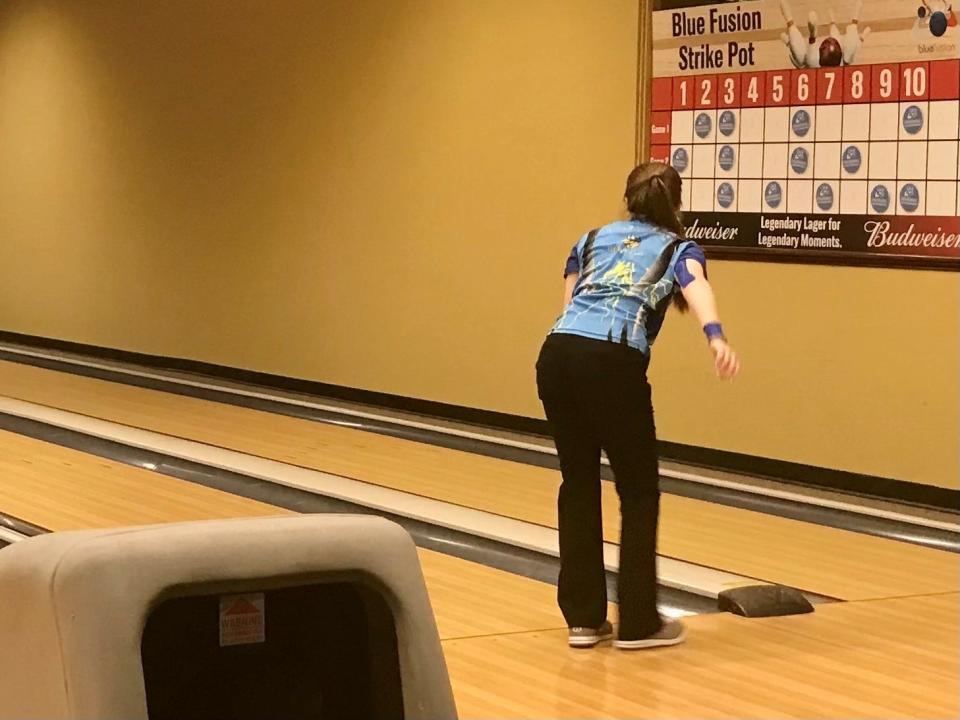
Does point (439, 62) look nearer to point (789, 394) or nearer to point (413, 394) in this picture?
point (413, 394)

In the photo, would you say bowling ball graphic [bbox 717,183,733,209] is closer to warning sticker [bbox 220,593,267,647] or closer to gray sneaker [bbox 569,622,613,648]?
gray sneaker [bbox 569,622,613,648]

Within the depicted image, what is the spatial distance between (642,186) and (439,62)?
14.2 ft

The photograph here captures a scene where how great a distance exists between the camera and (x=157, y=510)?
5586 millimetres

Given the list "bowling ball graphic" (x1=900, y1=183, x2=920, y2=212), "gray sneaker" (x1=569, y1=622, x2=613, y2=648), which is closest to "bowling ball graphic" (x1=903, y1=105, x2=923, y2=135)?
"bowling ball graphic" (x1=900, y1=183, x2=920, y2=212)

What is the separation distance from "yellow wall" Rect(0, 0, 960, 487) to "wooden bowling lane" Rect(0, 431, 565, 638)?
6.73 feet

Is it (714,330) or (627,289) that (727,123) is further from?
(714,330)

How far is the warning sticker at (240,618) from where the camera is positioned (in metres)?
1.65

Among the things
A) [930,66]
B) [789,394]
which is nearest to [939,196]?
[930,66]

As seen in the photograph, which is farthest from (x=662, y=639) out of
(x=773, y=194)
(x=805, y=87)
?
(x=805, y=87)

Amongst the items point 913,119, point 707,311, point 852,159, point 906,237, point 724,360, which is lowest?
point 724,360

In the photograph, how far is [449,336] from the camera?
789 cm

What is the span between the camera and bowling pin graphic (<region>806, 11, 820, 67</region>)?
6.14m

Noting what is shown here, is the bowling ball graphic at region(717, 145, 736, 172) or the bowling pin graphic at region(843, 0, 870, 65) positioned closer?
the bowling pin graphic at region(843, 0, 870, 65)

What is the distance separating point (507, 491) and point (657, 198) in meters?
2.52
